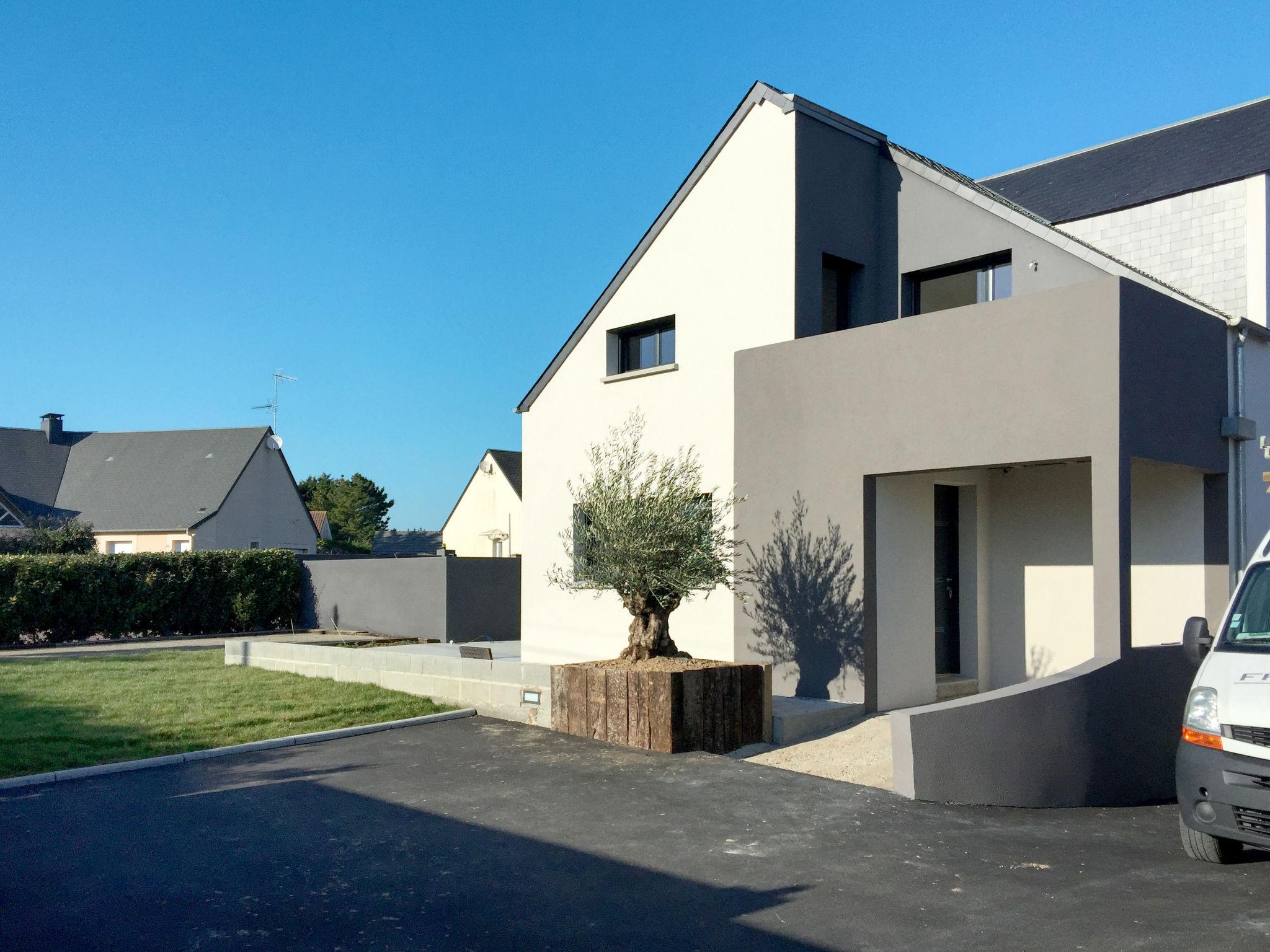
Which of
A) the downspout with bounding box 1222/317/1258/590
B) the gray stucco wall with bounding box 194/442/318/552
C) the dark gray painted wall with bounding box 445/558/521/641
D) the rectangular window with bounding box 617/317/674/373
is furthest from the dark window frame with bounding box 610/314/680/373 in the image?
the gray stucco wall with bounding box 194/442/318/552

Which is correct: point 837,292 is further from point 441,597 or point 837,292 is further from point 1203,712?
point 441,597

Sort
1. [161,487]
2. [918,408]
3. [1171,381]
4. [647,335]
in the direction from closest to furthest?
[1171,381]
[918,408]
[647,335]
[161,487]

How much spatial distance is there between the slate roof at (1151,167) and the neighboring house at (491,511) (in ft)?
105

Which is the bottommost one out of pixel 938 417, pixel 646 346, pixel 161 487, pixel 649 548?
pixel 649 548

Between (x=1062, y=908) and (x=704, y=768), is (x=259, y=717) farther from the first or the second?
(x=1062, y=908)

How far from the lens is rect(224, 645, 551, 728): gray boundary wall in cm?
1140

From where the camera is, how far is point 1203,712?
6.43 m

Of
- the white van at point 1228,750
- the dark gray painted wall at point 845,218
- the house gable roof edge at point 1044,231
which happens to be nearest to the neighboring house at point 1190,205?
the house gable roof edge at point 1044,231

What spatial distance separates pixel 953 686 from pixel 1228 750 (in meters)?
6.32

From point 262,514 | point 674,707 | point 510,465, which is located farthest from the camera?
point 510,465

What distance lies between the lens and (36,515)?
3950 centimetres

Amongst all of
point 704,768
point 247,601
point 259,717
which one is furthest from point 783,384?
point 247,601

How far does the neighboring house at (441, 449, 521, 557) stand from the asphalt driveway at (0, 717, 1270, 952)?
38.4 metres

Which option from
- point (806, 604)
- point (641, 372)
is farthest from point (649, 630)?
point (641, 372)
